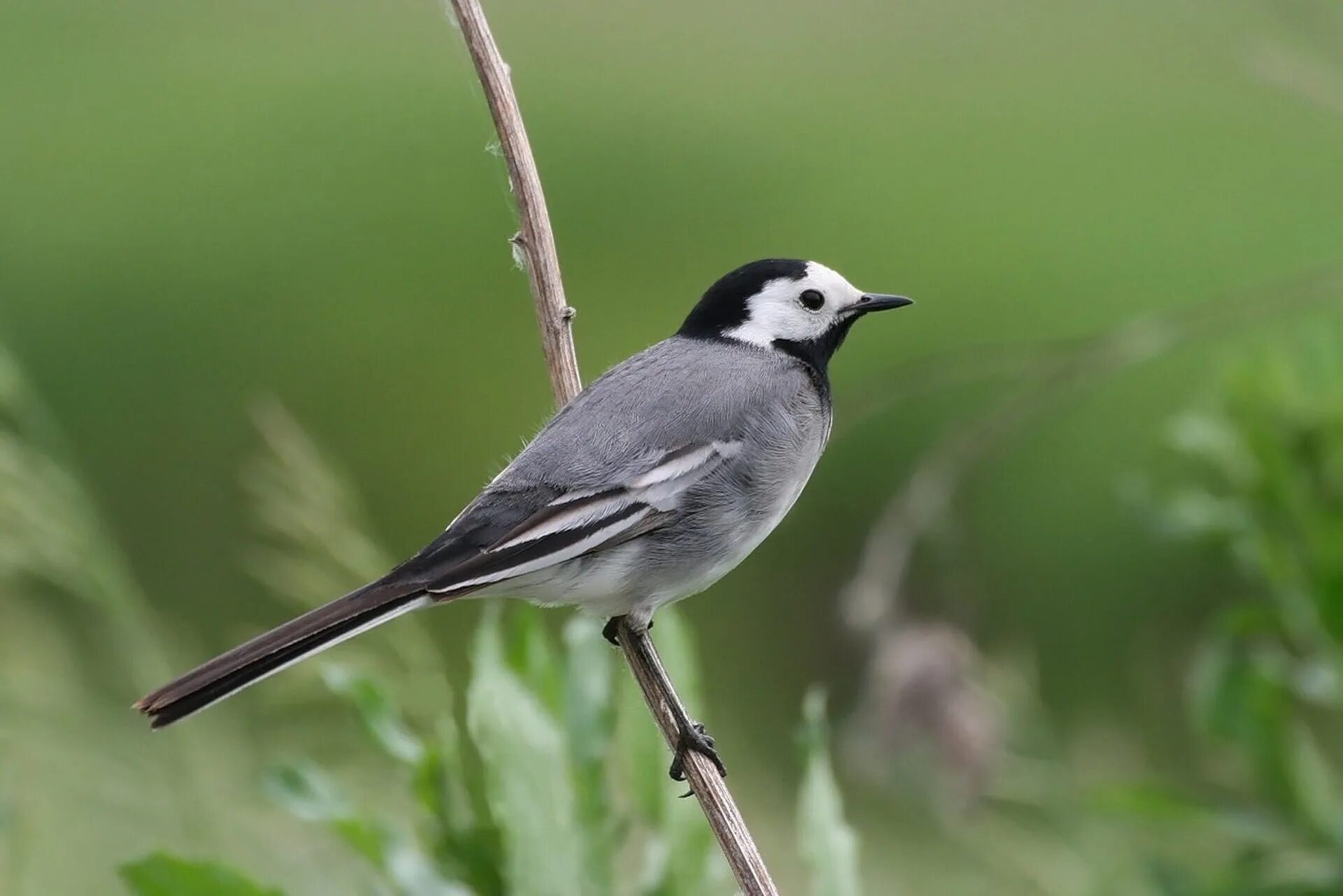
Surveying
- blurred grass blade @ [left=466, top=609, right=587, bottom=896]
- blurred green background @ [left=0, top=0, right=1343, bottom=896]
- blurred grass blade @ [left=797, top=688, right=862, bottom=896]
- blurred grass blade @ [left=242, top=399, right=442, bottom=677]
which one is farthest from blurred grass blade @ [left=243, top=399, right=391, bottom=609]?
blurred green background @ [left=0, top=0, right=1343, bottom=896]

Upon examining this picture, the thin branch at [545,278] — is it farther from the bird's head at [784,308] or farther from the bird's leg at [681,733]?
the bird's head at [784,308]

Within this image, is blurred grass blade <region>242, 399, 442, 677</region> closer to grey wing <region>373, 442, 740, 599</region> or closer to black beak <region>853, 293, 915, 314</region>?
grey wing <region>373, 442, 740, 599</region>

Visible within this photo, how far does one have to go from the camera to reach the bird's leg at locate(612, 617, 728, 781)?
160 cm

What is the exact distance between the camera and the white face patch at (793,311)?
1.99 metres

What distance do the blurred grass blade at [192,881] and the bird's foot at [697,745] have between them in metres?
0.39

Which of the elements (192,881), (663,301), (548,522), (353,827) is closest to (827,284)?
(548,522)

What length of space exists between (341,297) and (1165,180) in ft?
9.98

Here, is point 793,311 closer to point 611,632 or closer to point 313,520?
point 611,632

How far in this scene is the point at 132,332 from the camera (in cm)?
515

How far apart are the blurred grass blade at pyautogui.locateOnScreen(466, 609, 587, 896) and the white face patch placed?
59cm

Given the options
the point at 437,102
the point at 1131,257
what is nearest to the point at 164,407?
the point at 437,102

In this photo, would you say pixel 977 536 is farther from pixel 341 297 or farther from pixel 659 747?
pixel 659 747

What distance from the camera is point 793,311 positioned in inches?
79.3

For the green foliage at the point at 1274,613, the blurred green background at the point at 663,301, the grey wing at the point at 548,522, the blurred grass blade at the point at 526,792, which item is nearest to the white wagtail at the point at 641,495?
the grey wing at the point at 548,522
